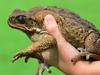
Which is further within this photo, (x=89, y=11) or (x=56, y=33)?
(x=89, y=11)

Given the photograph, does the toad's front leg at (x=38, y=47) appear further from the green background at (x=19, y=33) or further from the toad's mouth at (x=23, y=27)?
the green background at (x=19, y=33)

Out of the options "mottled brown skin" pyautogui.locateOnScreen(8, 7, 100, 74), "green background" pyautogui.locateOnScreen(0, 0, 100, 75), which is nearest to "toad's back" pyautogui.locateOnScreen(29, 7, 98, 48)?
"mottled brown skin" pyautogui.locateOnScreen(8, 7, 100, 74)

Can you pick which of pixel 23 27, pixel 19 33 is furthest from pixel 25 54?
pixel 19 33

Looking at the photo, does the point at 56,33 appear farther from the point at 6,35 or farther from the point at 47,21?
the point at 6,35

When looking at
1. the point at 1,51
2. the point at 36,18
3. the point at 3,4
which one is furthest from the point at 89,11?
the point at 36,18

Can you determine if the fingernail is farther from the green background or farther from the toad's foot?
the green background
